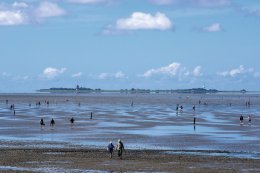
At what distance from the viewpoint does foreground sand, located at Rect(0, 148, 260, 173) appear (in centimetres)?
3272

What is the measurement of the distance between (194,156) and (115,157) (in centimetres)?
534

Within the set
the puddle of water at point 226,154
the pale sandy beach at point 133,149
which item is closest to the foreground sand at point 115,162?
the pale sandy beach at point 133,149

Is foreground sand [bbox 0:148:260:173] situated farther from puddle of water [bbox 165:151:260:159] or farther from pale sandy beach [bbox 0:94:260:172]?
puddle of water [bbox 165:151:260:159]

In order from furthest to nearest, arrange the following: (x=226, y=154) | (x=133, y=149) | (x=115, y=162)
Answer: (x=133, y=149), (x=226, y=154), (x=115, y=162)

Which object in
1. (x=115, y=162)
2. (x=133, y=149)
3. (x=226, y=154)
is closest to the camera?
(x=115, y=162)

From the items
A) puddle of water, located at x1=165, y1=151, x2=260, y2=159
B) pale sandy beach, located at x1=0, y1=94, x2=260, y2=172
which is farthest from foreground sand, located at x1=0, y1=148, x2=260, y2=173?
puddle of water, located at x1=165, y1=151, x2=260, y2=159

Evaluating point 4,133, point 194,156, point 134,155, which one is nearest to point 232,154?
point 194,156

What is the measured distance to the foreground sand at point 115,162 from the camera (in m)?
32.7

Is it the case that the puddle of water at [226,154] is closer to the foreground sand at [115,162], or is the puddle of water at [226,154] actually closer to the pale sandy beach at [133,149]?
the pale sandy beach at [133,149]

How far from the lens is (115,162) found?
3572 cm

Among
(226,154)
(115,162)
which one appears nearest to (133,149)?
(226,154)

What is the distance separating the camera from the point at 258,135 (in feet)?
189

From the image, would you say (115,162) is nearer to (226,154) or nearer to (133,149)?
(133,149)

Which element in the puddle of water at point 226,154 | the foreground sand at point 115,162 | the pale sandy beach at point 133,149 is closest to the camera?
the foreground sand at point 115,162
